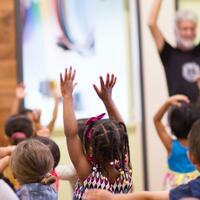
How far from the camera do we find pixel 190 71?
3459 mm

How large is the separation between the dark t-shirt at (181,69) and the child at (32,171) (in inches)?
67.8

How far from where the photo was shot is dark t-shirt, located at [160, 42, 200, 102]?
3.38 m

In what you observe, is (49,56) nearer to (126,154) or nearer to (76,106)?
(76,106)

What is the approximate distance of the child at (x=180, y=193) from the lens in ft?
4.42

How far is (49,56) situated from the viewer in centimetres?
370

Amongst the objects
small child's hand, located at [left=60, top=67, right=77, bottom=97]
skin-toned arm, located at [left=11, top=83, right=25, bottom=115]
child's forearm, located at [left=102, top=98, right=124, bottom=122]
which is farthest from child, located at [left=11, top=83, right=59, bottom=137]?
small child's hand, located at [left=60, top=67, right=77, bottom=97]

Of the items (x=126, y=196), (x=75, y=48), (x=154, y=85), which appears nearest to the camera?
(x=126, y=196)

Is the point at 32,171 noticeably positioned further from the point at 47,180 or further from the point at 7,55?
the point at 7,55

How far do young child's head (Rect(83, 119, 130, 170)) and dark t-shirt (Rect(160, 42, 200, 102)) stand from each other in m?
1.61

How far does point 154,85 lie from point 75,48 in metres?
0.63

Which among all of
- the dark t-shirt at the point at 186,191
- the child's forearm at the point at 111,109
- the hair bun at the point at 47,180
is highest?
the child's forearm at the point at 111,109

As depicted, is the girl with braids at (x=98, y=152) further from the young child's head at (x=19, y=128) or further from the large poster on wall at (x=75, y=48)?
the large poster on wall at (x=75, y=48)

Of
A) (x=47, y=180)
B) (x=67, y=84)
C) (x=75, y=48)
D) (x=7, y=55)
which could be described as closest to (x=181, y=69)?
(x=75, y=48)

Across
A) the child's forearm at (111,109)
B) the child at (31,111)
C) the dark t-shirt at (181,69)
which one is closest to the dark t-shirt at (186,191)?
the child's forearm at (111,109)
